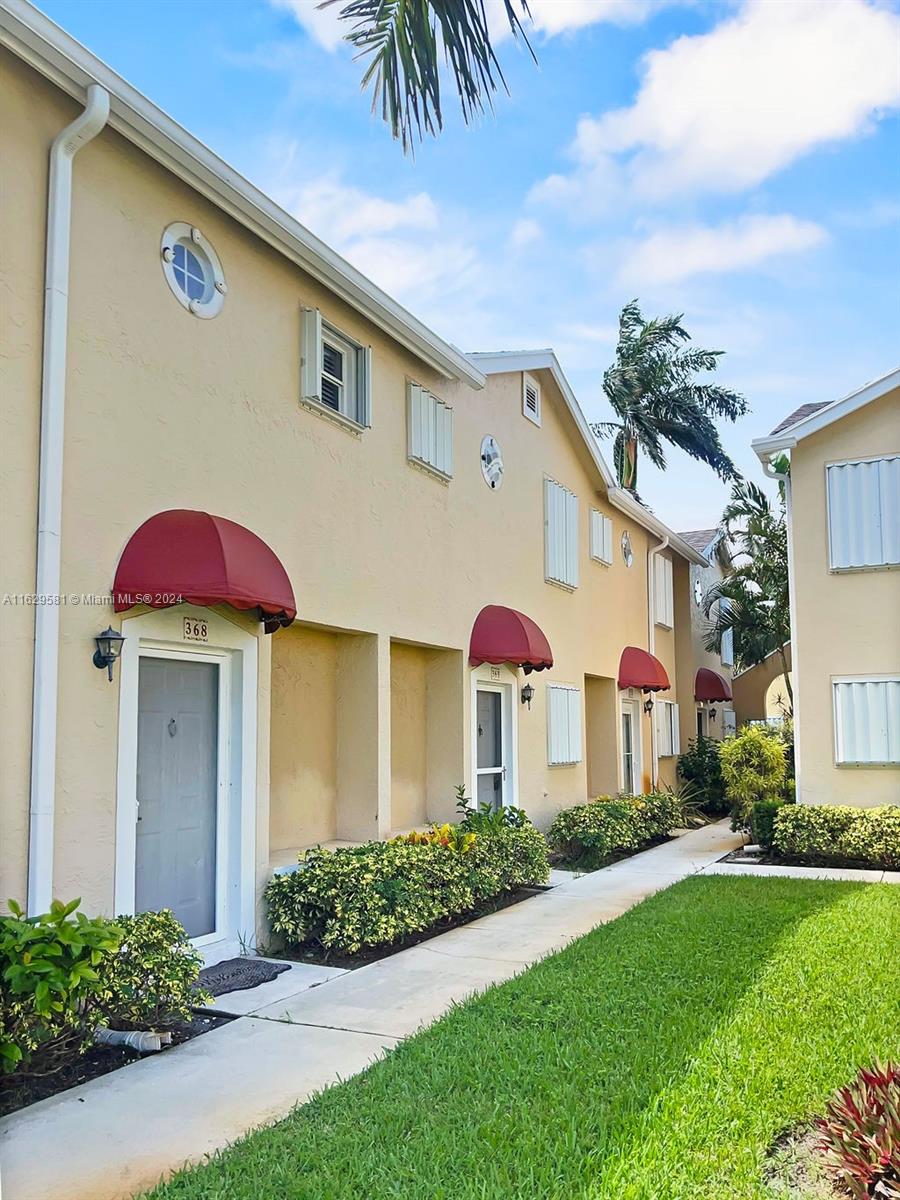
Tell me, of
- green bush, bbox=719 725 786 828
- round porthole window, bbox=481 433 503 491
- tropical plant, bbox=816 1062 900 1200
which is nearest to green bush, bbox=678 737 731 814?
green bush, bbox=719 725 786 828

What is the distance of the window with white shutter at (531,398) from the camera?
53.5ft

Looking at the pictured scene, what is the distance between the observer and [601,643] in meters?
19.2

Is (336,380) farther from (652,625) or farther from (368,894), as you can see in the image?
(652,625)

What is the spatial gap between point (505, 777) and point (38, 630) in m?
9.06

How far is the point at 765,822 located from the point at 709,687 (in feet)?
35.1

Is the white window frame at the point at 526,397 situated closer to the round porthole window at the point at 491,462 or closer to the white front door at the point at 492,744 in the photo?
the round porthole window at the point at 491,462

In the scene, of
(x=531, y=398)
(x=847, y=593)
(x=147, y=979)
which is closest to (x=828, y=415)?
(x=847, y=593)

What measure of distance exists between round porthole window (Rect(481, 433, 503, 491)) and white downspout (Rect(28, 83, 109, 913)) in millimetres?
8049

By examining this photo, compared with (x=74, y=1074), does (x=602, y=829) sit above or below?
above

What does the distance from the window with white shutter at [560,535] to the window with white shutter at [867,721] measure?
4901mm

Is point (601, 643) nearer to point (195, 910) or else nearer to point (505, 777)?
point (505, 777)

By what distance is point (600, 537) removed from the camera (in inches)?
772

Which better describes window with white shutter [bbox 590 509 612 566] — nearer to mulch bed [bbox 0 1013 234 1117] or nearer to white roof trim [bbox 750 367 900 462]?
white roof trim [bbox 750 367 900 462]

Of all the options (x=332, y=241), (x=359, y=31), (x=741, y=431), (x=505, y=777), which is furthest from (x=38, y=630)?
(x=741, y=431)
